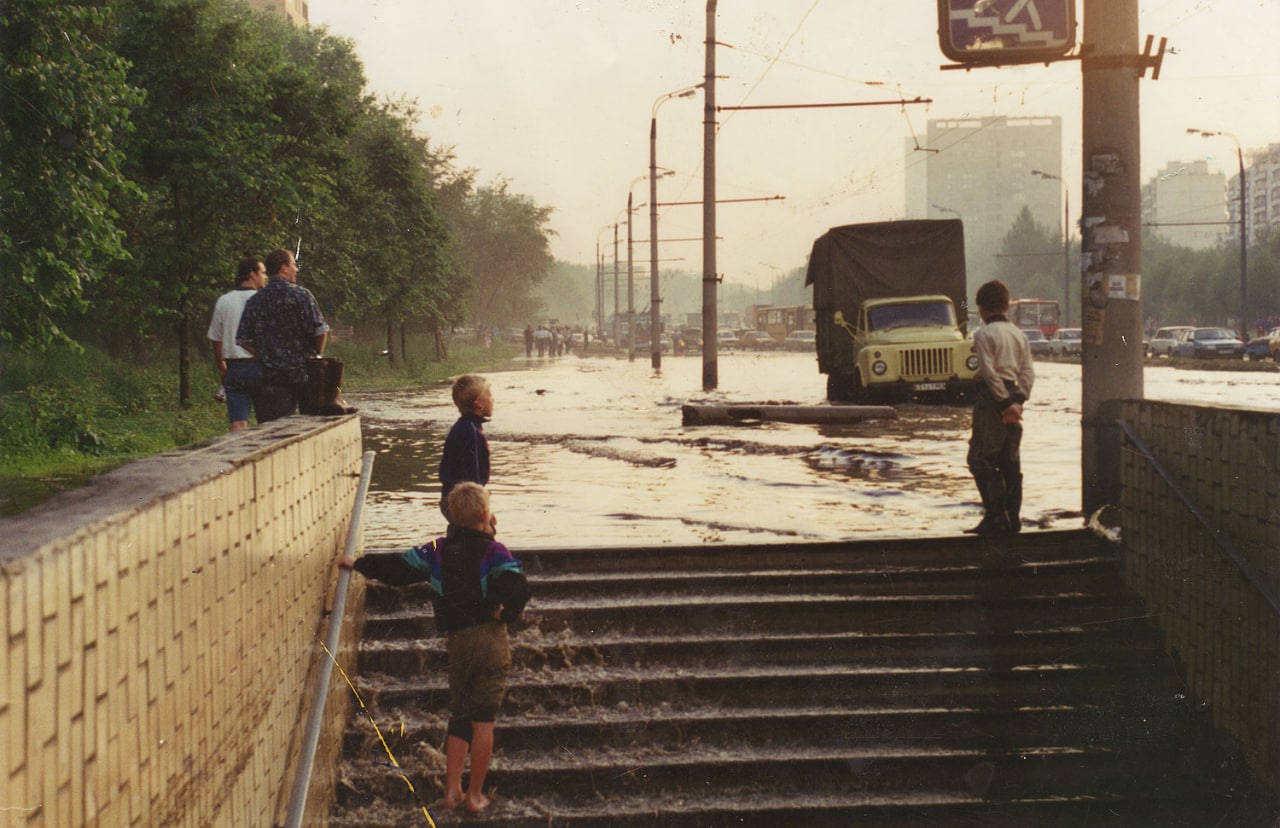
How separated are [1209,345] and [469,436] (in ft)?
173

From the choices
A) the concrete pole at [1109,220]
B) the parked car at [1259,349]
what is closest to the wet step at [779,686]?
the concrete pole at [1109,220]

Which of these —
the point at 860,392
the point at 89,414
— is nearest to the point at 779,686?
the point at 89,414

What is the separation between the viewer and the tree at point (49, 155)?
1659 cm

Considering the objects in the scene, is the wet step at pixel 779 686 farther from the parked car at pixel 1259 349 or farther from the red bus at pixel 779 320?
the red bus at pixel 779 320

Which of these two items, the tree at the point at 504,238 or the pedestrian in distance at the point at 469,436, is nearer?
the pedestrian in distance at the point at 469,436

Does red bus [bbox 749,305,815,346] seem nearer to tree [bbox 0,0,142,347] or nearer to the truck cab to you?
→ the truck cab

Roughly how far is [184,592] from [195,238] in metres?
23.9

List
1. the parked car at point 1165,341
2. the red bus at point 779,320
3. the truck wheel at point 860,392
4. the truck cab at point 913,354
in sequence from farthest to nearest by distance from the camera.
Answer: the red bus at point 779,320, the parked car at point 1165,341, the truck wheel at point 860,392, the truck cab at point 913,354

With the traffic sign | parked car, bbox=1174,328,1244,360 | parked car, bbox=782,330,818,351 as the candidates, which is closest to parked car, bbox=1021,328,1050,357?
parked car, bbox=1174,328,1244,360

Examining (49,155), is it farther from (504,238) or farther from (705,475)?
(504,238)

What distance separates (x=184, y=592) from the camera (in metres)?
3.52

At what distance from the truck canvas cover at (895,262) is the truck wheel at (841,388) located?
1257 mm

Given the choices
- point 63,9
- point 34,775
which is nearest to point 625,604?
point 34,775

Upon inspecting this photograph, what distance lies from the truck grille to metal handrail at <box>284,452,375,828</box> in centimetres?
1788
